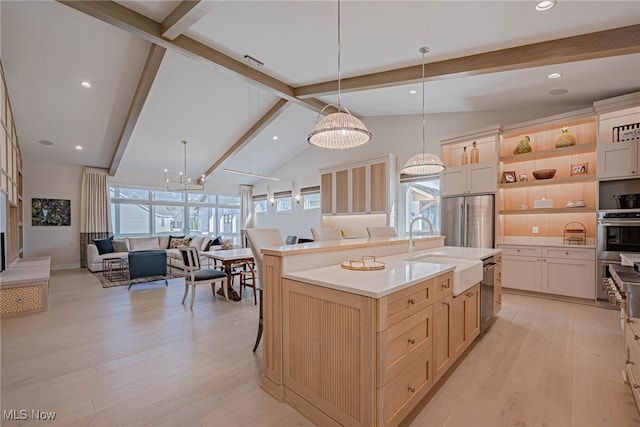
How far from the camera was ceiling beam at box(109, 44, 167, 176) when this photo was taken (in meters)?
4.28

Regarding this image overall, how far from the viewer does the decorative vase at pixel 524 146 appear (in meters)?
4.75

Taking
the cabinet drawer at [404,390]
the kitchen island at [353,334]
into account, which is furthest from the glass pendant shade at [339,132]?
the cabinet drawer at [404,390]

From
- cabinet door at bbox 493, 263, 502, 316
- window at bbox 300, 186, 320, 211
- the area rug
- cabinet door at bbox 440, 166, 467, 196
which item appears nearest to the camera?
cabinet door at bbox 493, 263, 502, 316

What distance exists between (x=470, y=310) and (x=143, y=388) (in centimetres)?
280

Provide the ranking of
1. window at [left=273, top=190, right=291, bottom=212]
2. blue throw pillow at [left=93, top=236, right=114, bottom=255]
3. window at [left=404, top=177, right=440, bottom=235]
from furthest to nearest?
1. window at [left=273, top=190, right=291, bottom=212]
2. blue throw pillow at [left=93, top=236, right=114, bottom=255]
3. window at [left=404, top=177, right=440, bottom=235]

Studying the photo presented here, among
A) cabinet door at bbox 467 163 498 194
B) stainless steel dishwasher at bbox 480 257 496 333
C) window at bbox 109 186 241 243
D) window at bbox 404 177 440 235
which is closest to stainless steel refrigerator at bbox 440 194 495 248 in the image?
cabinet door at bbox 467 163 498 194

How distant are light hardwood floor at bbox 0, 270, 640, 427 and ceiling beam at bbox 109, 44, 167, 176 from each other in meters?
3.62

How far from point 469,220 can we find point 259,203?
302 inches

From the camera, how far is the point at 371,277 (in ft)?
6.06

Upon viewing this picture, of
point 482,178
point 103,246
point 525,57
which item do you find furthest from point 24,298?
point 482,178

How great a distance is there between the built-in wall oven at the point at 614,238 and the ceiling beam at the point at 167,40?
526 centimetres

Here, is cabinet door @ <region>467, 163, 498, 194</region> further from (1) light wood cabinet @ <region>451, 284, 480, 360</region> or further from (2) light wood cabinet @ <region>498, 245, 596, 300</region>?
(1) light wood cabinet @ <region>451, 284, 480, 360</region>

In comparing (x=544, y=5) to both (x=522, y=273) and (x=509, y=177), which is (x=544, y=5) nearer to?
(x=509, y=177)

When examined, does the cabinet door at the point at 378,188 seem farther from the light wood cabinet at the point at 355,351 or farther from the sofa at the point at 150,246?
the light wood cabinet at the point at 355,351
